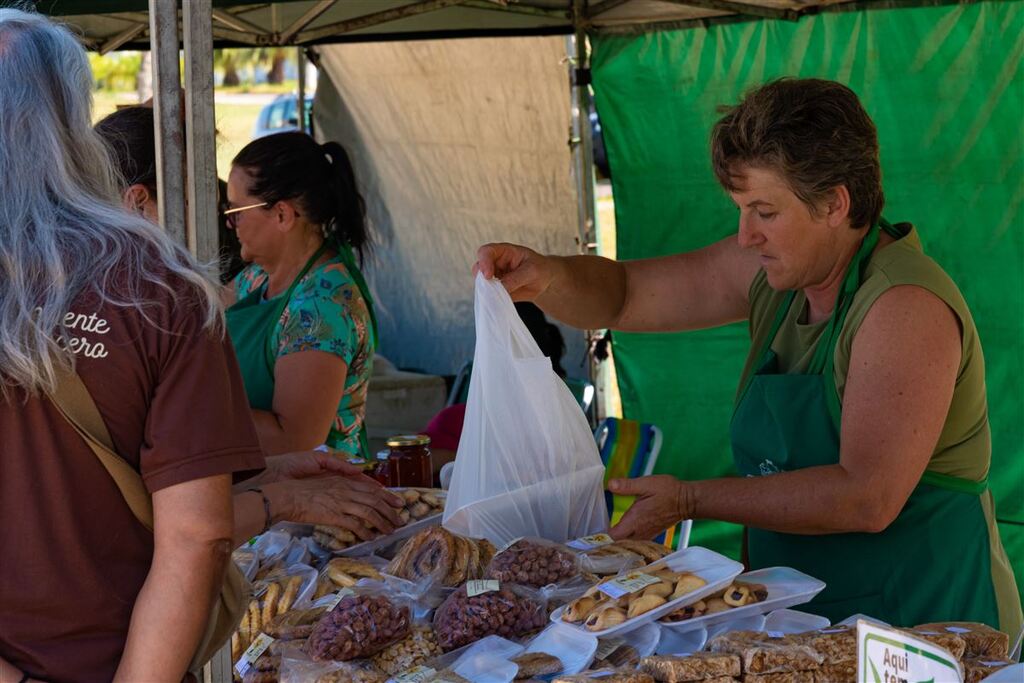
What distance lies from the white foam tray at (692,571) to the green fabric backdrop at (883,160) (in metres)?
2.36

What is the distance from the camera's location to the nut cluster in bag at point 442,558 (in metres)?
2.08

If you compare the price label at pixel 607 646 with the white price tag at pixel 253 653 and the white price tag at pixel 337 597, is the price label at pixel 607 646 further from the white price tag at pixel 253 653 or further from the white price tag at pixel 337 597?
the white price tag at pixel 253 653

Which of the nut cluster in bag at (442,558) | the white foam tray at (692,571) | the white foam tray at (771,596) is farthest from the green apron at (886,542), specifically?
the nut cluster in bag at (442,558)

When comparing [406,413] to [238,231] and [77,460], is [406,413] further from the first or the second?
[77,460]

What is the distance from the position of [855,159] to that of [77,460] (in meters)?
1.57

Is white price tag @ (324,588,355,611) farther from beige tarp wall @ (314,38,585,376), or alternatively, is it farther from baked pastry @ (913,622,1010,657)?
beige tarp wall @ (314,38,585,376)

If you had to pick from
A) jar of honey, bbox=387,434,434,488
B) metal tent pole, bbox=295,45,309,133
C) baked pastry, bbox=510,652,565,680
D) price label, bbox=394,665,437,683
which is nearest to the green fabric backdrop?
metal tent pole, bbox=295,45,309,133

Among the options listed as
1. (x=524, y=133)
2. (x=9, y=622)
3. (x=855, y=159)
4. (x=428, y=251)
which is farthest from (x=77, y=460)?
(x=428, y=251)

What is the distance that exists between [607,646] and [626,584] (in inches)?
4.7

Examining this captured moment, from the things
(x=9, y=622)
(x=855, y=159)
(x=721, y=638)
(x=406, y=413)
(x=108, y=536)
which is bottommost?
(x=406, y=413)

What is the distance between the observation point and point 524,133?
17.7ft

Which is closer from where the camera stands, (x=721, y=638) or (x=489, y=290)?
(x=721, y=638)

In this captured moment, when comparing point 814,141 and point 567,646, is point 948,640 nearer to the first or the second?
point 567,646

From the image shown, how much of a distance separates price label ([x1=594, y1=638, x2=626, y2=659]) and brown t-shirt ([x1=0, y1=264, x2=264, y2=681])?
2.14 ft
